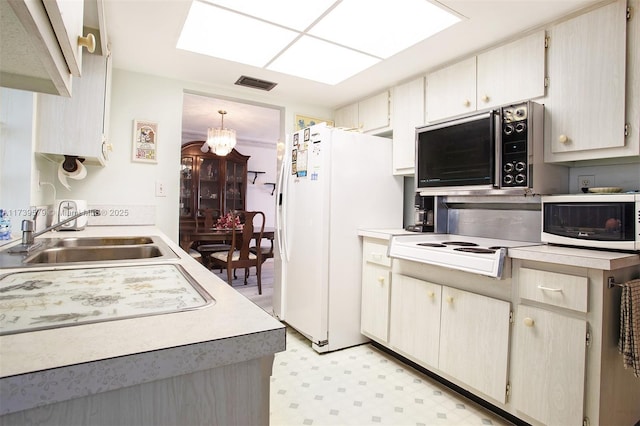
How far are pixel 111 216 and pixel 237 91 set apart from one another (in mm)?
1439

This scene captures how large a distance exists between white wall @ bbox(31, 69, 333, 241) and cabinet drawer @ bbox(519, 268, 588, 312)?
246cm

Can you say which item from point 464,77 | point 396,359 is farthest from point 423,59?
point 396,359

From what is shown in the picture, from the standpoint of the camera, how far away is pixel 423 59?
2344 millimetres

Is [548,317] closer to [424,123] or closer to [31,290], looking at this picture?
[424,123]

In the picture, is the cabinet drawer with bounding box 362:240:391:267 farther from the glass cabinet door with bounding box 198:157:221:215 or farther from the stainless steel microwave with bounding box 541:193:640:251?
the glass cabinet door with bounding box 198:157:221:215

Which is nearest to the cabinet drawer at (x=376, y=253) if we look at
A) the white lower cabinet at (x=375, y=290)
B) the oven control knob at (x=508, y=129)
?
the white lower cabinet at (x=375, y=290)

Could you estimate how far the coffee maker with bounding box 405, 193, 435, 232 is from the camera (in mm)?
2539

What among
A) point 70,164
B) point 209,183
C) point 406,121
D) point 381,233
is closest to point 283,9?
point 406,121

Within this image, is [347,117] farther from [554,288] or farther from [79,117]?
[554,288]

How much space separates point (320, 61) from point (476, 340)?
2.01 metres

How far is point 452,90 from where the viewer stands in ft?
7.63

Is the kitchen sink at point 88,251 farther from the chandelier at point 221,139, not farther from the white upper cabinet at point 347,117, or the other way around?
the chandelier at point 221,139

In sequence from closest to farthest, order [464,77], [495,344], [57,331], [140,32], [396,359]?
[57,331] < [495,344] < [140,32] < [464,77] < [396,359]

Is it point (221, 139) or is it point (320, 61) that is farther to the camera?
point (221, 139)
